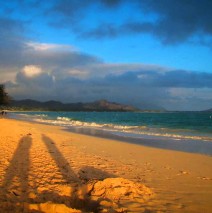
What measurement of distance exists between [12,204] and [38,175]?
2340 mm

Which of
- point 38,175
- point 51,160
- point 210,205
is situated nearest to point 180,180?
point 210,205

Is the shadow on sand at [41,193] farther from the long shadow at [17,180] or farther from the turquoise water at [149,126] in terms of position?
the turquoise water at [149,126]

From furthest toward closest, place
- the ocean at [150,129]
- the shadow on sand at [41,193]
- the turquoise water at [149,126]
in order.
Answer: the turquoise water at [149,126], the ocean at [150,129], the shadow on sand at [41,193]

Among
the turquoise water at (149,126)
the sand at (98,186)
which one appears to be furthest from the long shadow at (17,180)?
the turquoise water at (149,126)

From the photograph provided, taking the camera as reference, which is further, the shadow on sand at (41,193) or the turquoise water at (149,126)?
the turquoise water at (149,126)

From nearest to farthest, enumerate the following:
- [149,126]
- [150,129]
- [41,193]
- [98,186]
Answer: [41,193] < [98,186] < [150,129] < [149,126]

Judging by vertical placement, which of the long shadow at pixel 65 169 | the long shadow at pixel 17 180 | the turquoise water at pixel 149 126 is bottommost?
the turquoise water at pixel 149 126

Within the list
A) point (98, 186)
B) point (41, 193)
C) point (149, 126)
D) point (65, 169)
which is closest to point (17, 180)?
point (41, 193)

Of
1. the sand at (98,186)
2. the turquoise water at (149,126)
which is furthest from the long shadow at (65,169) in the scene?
the turquoise water at (149,126)

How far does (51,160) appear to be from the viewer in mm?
9414

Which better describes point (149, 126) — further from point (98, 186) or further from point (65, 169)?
point (98, 186)

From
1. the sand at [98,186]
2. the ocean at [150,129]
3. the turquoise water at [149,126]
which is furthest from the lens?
the turquoise water at [149,126]

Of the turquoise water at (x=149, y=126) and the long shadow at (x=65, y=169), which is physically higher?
the long shadow at (x=65, y=169)

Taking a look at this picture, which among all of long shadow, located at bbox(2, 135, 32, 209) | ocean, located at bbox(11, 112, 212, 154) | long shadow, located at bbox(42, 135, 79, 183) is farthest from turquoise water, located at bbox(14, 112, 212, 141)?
long shadow, located at bbox(2, 135, 32, 209)
